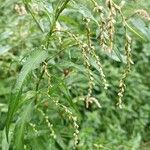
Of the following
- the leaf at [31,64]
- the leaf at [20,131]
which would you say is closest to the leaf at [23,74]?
the leaf at [31,64]

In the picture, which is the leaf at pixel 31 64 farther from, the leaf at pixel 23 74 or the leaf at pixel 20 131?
the leaf at pixel 20 131

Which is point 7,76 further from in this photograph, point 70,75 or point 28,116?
point 28,116

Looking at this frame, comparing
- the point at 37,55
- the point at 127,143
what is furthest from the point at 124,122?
the point at 37,55

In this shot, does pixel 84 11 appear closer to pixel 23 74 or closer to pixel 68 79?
pixel 23 74

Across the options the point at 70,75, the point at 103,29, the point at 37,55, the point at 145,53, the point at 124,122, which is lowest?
the point at 124,122

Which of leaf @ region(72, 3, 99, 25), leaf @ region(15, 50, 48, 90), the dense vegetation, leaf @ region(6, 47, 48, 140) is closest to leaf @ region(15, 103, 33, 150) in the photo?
the dense vegetation

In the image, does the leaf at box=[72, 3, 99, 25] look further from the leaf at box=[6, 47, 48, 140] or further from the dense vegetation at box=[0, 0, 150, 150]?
the leaf at box=[6, 47, 48, 140]

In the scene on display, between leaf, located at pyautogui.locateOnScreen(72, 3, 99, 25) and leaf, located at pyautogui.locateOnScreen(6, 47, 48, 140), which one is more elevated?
leaf, located at pyautogui.locateOnScreen(72, 3, 99, 25)
